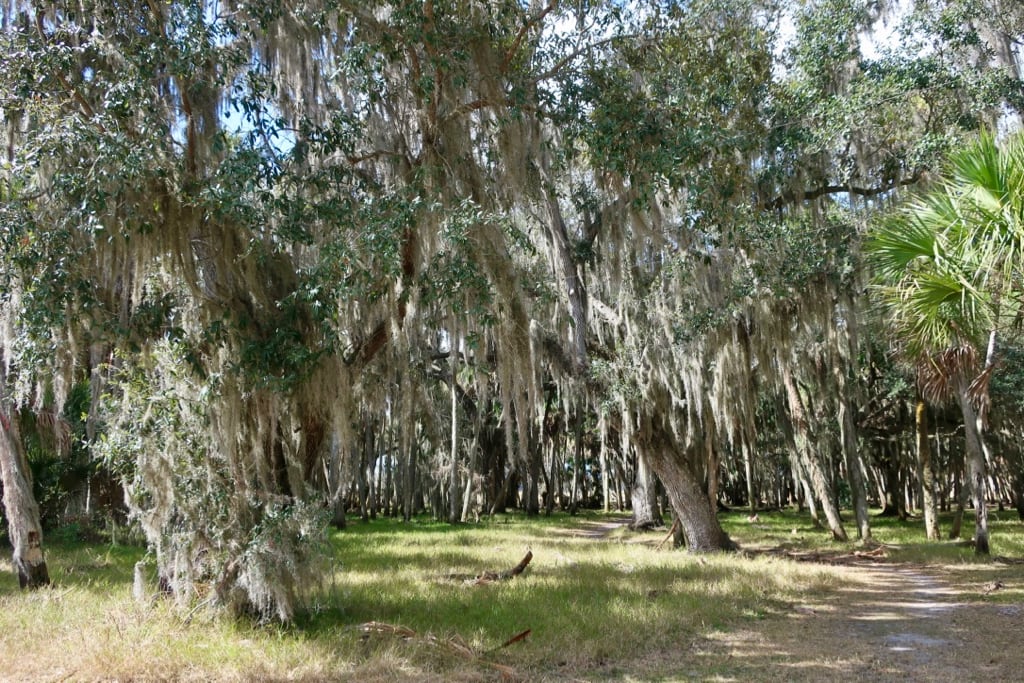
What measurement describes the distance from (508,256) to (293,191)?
6.72 feet

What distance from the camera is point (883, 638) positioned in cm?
642

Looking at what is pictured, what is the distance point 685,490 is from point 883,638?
19.2 feet

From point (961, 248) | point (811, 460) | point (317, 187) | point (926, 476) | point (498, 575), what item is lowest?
point (498, 575)

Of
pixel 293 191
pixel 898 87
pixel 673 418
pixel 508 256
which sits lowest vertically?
pixel 673 418

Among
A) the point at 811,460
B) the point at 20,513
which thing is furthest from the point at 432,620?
the point at 811,460

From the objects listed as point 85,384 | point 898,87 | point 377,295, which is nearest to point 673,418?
point 898,87

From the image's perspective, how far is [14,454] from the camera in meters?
7.68

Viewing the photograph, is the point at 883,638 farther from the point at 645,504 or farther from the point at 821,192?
the point at 645,504

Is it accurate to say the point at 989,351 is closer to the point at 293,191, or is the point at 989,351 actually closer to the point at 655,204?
the point at 655,204

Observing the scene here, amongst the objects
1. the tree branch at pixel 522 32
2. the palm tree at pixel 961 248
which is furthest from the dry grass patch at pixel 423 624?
the tree branch at pixel 522 32

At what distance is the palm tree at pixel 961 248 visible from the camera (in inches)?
202

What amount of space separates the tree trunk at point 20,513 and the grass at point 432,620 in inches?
10.8

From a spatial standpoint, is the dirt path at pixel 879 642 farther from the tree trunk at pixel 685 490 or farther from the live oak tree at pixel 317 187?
the tree trunk at pixel 685 490

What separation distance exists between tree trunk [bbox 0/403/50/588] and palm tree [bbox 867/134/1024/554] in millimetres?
8496
